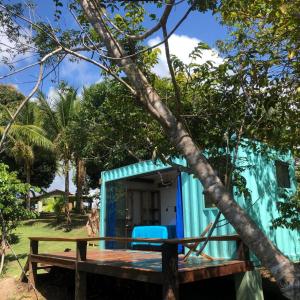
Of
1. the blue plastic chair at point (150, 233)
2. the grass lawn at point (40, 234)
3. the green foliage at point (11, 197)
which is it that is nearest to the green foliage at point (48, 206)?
the grass lawn at point (40, 234)

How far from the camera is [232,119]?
569cm

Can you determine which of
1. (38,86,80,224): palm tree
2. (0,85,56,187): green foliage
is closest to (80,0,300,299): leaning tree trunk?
(0,85,56,187): green foliage

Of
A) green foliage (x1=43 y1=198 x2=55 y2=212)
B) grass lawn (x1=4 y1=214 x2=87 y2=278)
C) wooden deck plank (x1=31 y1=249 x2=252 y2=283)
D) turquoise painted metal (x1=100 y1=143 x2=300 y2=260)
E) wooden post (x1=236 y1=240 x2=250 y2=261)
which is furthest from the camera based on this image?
green foliage (x1=43 y1=198 x2=55 y2=212)

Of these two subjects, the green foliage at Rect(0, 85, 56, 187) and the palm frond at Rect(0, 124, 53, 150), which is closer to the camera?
the green foliage at Rect(0, 85, 56, 187)

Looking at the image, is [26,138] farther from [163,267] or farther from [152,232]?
[163,267]

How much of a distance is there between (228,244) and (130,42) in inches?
191

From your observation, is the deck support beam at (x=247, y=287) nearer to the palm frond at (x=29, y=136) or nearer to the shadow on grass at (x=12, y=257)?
the shadow on grass at (x=12, y=257)

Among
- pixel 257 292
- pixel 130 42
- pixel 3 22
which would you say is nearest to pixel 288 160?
pixel 257 292

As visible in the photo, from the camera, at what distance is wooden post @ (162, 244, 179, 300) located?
596cm

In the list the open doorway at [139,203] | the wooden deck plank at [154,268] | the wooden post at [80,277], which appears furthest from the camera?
the open doorway at [139,203]

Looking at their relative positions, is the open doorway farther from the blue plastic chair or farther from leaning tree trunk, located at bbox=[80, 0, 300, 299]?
leaning tree trunk, located at bbox=[80, 0, 300, 299]

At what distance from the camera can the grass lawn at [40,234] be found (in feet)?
40.0

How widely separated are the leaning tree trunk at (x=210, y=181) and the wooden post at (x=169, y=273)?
7.47ft

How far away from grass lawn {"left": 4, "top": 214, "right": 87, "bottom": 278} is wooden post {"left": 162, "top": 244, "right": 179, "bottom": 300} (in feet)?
19.7
